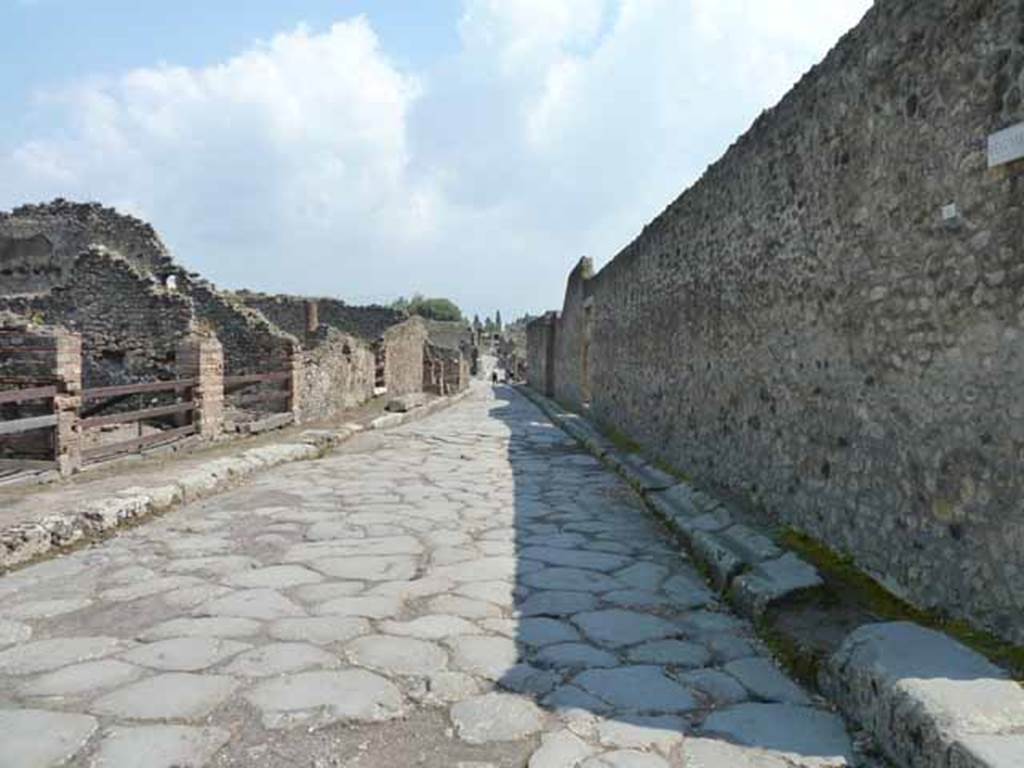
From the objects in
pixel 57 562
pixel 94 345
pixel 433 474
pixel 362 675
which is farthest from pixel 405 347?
pixel 362 675

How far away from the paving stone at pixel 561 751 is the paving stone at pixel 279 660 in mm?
907

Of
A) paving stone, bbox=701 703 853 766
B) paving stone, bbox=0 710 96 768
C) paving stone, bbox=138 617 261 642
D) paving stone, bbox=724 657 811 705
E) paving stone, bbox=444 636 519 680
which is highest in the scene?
paving stone, bbox=0 710 96 768

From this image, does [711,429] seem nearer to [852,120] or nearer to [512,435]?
[852,120]

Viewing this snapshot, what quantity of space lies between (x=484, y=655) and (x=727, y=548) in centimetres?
182

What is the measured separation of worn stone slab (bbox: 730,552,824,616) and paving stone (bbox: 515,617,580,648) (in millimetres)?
825

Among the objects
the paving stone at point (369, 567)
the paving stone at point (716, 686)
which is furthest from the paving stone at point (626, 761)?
the paving stone at point (369, 567)

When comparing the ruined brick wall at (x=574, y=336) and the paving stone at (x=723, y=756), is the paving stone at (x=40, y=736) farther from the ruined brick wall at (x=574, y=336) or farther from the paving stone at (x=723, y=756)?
the ruined brick wall at (x=574, y=336)

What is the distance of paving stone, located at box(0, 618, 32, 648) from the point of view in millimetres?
3088

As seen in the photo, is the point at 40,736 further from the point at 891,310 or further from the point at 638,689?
the point at 891,310

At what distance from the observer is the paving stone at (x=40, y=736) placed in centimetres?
218

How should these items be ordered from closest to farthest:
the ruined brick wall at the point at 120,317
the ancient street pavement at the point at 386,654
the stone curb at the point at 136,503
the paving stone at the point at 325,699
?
1. the ancient street pavement at the point at 386,654
2. the paving stone at the point at 325,699
3. the stone curb at the point at 136,503
4. the ruined brick wall at the point at 120,317

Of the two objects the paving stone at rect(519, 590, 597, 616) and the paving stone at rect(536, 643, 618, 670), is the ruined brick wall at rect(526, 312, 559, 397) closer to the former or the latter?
the paving stone at rect(519, 590, 597, 616)

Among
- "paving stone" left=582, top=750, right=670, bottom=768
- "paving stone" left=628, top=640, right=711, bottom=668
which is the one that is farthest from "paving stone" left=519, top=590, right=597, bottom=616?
"paving stone" left=582, top=750, right=670, bottom=768

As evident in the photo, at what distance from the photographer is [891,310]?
11.6 feet
